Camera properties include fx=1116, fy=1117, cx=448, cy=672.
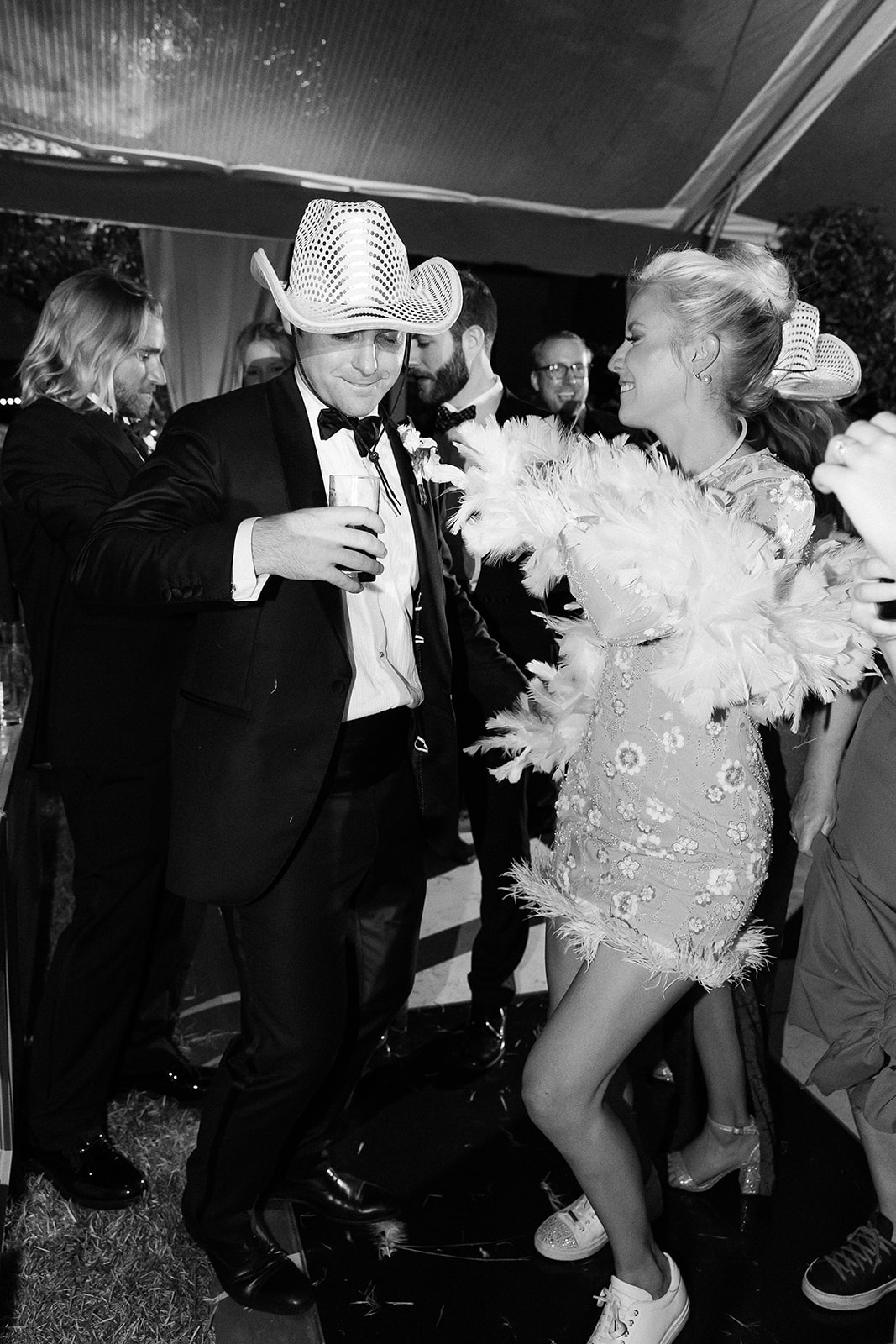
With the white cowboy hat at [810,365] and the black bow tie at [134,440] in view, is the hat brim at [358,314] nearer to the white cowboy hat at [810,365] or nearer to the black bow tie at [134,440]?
the black bow tie at [134,440]

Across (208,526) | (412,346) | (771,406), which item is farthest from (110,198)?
(208,526)

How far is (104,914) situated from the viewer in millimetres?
2379

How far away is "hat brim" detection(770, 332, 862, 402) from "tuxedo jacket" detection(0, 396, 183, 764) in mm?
1467

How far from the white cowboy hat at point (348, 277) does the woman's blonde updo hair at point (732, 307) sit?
0.41 meters

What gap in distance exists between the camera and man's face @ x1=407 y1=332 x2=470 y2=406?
3.03m

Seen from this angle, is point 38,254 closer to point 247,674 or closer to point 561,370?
point 561,370

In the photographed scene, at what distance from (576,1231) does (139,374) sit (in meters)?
2.06

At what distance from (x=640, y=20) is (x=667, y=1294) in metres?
4.94

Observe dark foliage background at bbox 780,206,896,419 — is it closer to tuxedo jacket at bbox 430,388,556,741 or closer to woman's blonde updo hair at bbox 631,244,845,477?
tuxedo jacket at bbox 430,388,556,741

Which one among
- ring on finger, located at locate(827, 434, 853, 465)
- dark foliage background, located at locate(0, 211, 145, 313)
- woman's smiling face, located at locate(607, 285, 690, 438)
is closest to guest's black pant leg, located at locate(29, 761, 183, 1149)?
woman's smiling face, located at locate(607, 285, 690, 438)

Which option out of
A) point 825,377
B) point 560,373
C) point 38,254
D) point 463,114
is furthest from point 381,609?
point 38,254

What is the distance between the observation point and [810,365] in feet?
8.64

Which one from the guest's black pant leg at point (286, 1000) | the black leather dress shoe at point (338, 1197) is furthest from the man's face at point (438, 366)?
the black leather dress shoe at point (338, 1197)

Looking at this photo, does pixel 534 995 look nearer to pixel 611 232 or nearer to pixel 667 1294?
pixel 667 1294
